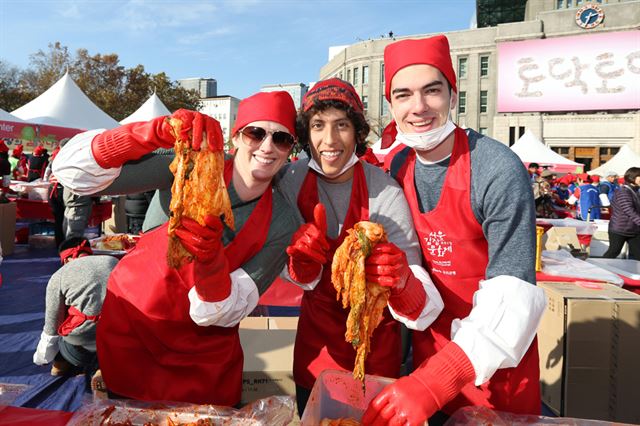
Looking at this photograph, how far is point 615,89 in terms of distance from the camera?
101ft

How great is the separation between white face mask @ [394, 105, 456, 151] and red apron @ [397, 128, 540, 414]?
0.07 m

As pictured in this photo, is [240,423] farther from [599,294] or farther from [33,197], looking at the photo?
[33,197]

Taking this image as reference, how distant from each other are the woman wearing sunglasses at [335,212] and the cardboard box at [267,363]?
29.8 inches

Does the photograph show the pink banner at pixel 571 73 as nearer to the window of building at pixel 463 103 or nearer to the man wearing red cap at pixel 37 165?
the window of building at pixel 463 103

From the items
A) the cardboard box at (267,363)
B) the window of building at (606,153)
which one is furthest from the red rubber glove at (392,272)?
the window of building at (606,153)

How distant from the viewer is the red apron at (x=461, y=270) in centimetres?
154

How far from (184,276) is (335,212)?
2.46ft

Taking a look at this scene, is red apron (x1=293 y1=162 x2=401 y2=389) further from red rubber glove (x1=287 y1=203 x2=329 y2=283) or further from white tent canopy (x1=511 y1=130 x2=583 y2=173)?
white tent canopy (x1=511 y1=130 x2=583 y2=173)

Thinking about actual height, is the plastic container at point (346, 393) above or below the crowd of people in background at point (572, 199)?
below

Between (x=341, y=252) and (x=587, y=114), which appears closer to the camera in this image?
(x=341, y=252)

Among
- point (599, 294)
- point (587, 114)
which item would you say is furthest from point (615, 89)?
point (599, 294)

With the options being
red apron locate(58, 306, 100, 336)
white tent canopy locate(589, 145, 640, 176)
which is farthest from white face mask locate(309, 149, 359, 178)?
white tent canopy locate(589, 145, 640, 176)

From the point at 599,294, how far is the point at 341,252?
2.58 m

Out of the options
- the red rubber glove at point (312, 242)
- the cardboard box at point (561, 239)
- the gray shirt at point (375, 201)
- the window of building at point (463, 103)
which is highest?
the window of building at point (463, 103)
